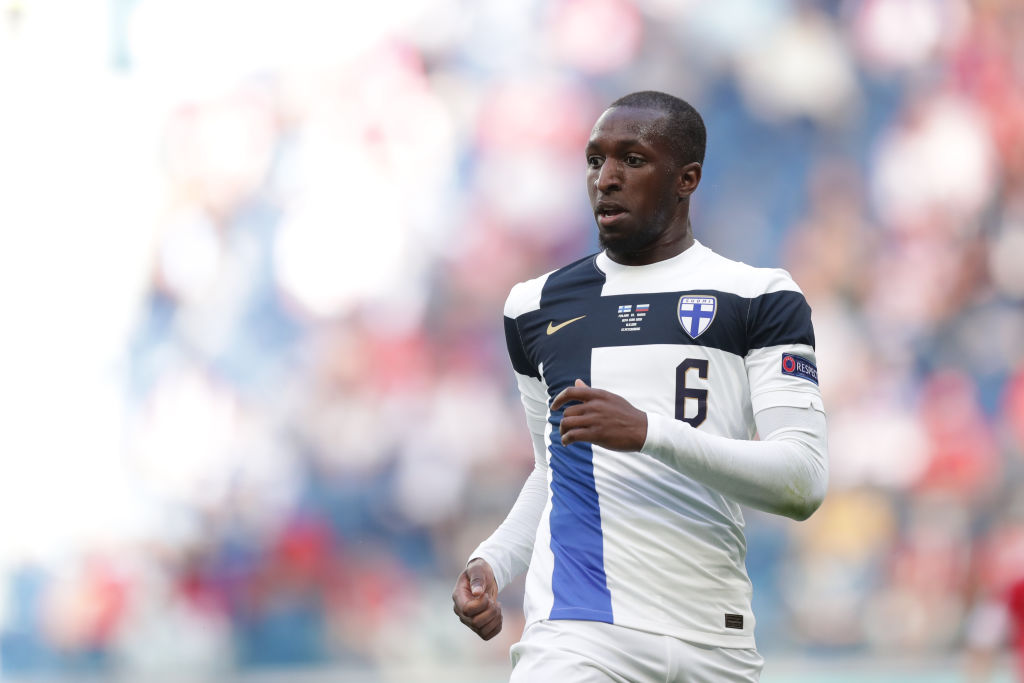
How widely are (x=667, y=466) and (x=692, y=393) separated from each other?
0.51 ft

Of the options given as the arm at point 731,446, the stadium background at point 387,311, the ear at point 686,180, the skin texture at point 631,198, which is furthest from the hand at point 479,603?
the stadium background at point 387,311

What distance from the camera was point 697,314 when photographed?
2.75 metres

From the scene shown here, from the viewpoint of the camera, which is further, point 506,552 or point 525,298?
point 525,298

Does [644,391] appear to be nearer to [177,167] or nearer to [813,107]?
[177,167]

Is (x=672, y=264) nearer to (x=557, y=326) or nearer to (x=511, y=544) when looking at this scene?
(x=557, y=326)

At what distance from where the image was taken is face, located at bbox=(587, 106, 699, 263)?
284 cm

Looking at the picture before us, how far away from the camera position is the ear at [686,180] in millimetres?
2926

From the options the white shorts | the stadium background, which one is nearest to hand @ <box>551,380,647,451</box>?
the white shorts

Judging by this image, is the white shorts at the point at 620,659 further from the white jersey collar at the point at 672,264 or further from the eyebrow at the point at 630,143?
the eyebrow at the point at 630,143

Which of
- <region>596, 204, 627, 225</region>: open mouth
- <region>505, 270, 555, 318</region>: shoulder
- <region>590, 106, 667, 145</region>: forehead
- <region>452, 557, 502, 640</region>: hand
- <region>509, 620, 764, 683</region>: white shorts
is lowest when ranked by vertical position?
<region>509, 620, 764, 683</region>: white shorts

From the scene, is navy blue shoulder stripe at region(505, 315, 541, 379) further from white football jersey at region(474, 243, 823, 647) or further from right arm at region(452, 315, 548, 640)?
white football jersey at region(474, 243, 823, 647)

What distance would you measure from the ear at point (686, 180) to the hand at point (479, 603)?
916mm

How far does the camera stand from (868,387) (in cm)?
920

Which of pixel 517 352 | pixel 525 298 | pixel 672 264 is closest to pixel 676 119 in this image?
pixel 672 264
